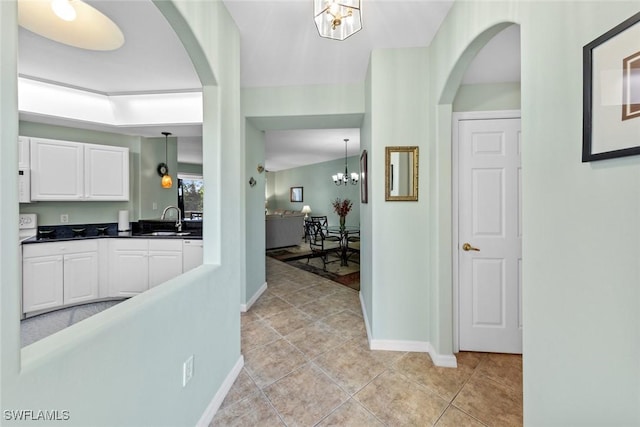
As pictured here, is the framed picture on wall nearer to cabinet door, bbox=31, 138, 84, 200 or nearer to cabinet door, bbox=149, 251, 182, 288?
cabinet door, bbox=149, 251, 182, 288

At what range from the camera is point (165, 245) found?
3229 mm

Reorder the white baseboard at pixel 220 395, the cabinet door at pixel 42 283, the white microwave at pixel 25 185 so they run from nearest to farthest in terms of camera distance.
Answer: the white baseboard at pixel 220 395 < the cabinet door at pixel 42 283 < the white microwave at pixel 25 185

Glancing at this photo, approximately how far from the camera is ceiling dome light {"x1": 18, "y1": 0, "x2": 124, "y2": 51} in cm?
165

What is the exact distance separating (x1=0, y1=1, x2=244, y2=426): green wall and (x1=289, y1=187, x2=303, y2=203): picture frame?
8.23m

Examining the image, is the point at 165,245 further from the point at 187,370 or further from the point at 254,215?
the point at 187,370

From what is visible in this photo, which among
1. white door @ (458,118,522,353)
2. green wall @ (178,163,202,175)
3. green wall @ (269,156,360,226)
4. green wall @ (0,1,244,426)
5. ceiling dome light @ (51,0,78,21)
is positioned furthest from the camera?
green wall @ (269,156,360,226)

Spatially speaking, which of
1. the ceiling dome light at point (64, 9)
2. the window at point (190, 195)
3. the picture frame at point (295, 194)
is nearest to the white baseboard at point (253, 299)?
the ceiling dome light at point (64, 9)

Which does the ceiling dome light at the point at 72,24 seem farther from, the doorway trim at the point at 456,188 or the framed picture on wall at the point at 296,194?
the framed picture on wall at the point at 296,194

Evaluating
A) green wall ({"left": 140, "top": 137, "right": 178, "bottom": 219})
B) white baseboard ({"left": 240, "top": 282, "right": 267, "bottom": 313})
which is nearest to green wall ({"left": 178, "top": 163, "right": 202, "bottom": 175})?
green wall ({"left": 140, "top": 137, "right": 178, "bottom": 219})

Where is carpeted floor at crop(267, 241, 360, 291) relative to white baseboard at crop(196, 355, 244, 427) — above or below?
above

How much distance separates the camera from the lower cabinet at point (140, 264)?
10.6 ft

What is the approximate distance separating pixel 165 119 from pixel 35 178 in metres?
1.62

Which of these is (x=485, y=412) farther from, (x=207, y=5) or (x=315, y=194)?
(x=315, y=194)

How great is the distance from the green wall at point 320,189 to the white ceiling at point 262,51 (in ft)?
18.0
